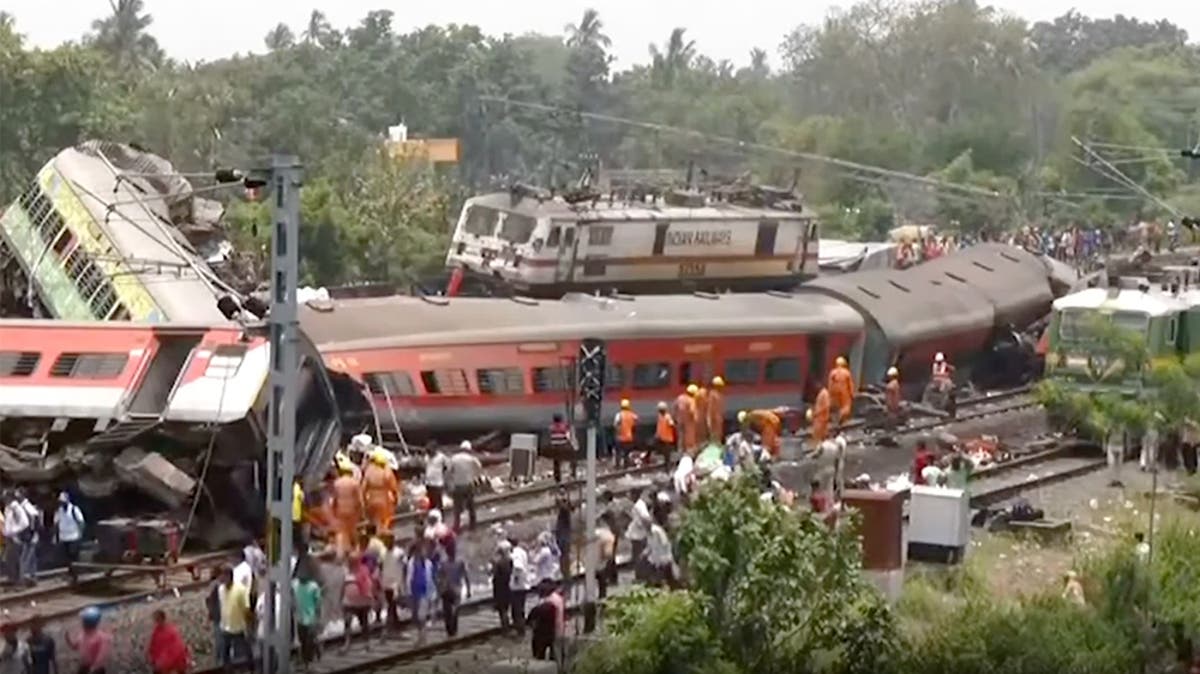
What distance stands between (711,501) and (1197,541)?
5231 millimetres

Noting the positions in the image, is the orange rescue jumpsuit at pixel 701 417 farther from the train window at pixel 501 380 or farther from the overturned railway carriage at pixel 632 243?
the overturned railway carriage at pixel 632 243

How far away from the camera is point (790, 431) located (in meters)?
30.0

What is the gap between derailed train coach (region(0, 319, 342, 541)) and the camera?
21.1m

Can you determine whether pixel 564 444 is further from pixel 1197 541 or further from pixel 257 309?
pixel 1197 541

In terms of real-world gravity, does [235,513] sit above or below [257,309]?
below

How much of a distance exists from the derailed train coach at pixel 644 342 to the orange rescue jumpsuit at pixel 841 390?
53.5 inches

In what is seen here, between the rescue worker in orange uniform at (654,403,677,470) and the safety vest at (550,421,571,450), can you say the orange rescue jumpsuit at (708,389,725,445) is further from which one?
the safety vest at (550,421,571,450)

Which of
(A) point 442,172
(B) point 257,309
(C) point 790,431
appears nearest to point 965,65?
(A) point 442,172

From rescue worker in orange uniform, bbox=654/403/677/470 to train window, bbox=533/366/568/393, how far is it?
1.35 meters

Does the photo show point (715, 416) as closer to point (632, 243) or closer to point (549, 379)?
point (549, 379)

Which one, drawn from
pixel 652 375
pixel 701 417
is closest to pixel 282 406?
pixel 701 417

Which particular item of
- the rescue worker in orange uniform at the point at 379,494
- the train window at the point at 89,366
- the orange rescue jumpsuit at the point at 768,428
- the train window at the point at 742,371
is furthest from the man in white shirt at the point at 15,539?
the train window at the point at 742,371

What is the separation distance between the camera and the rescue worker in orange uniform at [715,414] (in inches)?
1092

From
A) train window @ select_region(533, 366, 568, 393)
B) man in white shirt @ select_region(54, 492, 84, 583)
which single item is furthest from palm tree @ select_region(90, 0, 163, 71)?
man in white shirt @ select_region(54, 492, 84, 583)
